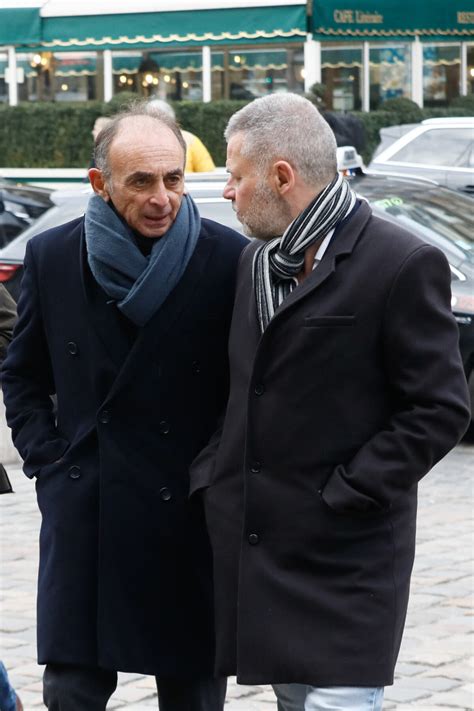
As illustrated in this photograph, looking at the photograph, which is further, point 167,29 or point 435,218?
point 167,29

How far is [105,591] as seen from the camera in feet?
13.3

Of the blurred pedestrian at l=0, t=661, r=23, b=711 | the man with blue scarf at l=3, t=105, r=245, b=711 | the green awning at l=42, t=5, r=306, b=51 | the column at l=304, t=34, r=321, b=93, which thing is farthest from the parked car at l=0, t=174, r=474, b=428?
the column at l=304, t=34, r=321, b=93

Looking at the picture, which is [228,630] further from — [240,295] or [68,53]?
[68,53]

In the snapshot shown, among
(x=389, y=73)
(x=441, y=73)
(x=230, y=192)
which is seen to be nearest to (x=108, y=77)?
(x=389, y=73)

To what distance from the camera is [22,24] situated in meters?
27.0

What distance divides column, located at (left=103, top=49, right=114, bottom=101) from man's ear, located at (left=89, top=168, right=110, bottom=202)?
25.4 meters

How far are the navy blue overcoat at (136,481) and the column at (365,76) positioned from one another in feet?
81.3

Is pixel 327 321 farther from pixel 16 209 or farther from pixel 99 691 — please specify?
pixel 16 209

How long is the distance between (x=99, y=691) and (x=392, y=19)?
24226 mm

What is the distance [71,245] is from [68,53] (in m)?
26.0

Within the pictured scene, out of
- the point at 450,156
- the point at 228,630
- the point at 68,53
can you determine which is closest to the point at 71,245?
the point at 228,630

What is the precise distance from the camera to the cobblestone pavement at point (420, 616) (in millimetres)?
5516

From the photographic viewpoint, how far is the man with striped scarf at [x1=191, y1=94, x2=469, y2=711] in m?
3.53

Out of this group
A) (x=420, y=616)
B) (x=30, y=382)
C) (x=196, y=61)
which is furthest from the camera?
(x=196, y=61)
